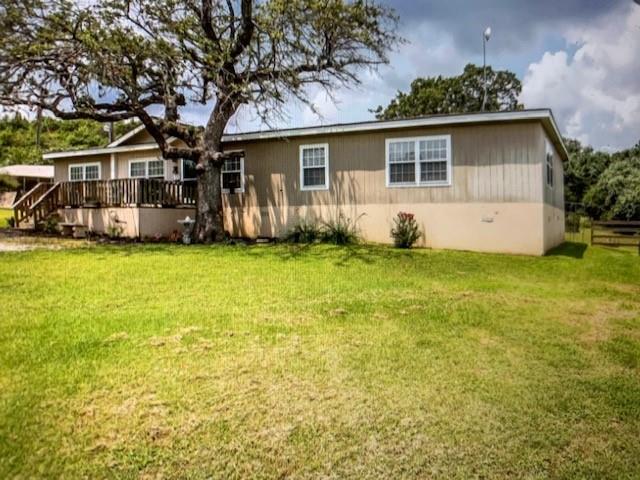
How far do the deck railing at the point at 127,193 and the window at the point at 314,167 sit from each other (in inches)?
157

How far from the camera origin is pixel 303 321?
A: 508cm

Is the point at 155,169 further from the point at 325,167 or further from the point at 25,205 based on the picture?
the point at 325,167

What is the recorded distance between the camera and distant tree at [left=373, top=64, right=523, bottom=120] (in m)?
40.2

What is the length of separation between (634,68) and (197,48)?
10.0m

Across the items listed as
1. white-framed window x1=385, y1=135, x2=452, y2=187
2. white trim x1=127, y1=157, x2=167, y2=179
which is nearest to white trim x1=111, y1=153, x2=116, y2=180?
white trim x1=127, y1=157, x2=167, y2=179

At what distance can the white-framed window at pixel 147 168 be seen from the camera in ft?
55.0

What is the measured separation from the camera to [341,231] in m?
13.1

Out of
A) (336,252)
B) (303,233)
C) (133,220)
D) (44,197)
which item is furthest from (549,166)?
(44,197)

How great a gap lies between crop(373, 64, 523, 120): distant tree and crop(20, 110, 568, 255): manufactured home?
2563 cm

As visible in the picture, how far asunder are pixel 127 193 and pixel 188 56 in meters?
4.74

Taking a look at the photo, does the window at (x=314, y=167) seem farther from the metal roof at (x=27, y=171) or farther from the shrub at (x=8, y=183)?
the metal roof at (x=27, y=171)

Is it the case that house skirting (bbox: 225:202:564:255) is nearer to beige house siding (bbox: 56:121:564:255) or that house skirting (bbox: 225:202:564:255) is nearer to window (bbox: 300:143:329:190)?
beige house siding (bbox: 56:121:564:255)

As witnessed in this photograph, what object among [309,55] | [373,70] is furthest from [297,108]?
[373,70]

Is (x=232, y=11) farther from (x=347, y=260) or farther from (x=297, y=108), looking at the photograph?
(x=347, y=260)
